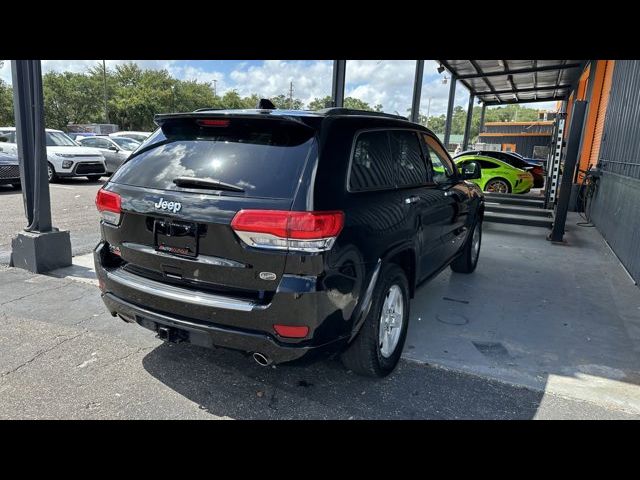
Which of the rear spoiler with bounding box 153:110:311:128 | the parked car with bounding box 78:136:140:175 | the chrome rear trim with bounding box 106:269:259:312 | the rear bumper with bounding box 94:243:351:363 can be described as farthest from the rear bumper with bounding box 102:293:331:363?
the parked car with bounding box 78:136:140:175

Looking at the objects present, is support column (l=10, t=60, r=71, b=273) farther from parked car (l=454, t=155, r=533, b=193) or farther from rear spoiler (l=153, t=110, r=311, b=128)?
parked car (l=454, t=155, r=533, b=193)

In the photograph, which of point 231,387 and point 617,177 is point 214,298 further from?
point 617,177

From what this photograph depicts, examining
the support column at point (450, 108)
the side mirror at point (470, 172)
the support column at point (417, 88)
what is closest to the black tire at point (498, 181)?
the support column at point (417, 88)

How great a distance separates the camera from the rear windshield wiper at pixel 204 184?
254 centimetres

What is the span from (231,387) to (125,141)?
1669 cm

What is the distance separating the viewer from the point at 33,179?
5234mm

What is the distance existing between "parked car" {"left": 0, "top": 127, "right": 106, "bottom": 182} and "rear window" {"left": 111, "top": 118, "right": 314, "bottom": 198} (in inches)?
488

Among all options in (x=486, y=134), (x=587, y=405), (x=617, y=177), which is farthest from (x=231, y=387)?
(x=486, y=134)

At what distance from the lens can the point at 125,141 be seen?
17.5 metres

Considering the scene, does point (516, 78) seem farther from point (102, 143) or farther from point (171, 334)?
point (171, 334)

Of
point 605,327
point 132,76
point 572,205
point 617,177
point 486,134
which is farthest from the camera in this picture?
point 132,76

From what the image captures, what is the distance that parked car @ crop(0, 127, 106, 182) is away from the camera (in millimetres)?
13500

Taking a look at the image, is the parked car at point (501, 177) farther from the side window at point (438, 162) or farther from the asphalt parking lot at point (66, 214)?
the asphalt parking lot at point (66, 214)

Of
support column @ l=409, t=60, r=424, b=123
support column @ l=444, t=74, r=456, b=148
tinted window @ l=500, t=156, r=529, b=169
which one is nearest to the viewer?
support column @ l=409, t=60, r=424, b=123
